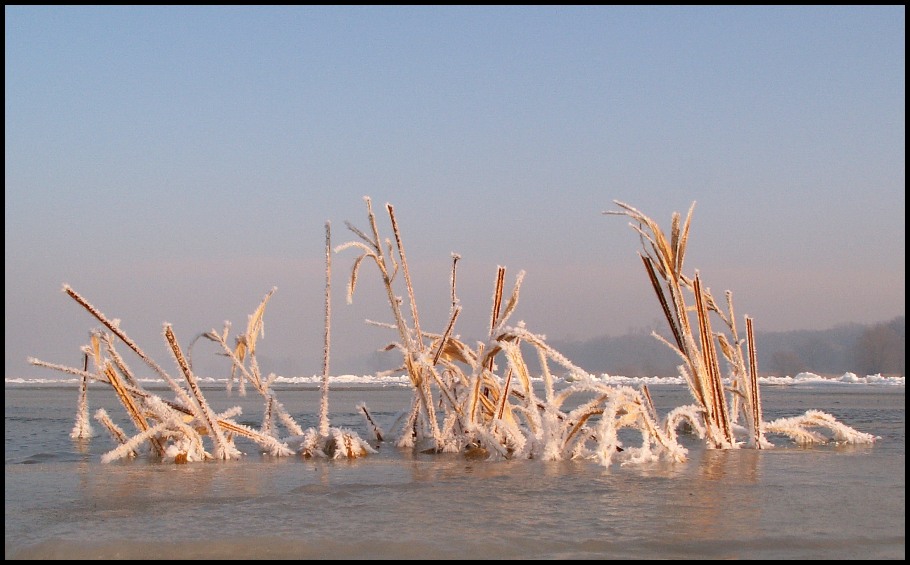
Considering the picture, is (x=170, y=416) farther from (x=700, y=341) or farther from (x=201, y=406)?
(x=700, y=341)

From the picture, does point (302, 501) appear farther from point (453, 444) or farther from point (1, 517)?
point (453, 444)

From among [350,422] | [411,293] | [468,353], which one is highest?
[411,293]

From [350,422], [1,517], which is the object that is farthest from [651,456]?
[350,422]

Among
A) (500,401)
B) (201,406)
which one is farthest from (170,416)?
(500,401)

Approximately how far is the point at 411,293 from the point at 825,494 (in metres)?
3.28

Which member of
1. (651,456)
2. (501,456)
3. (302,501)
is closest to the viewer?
(302,501)

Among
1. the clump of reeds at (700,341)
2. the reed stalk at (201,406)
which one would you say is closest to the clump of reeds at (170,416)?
the reed stalk at (201,406)

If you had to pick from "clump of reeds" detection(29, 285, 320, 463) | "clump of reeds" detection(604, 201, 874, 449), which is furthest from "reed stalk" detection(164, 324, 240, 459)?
"clump of reeds" detection(604, 201, 874, 449)

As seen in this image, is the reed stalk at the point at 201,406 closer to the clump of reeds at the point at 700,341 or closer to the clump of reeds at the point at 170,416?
the clump of reeds at the point at 170,416

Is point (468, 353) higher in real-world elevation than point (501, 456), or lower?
higher

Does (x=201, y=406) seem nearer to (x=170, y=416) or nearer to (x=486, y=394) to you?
(x=170, y=416)

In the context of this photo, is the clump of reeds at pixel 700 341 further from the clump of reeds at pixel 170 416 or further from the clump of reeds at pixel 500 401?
the clump of reeds at pixel 170 416

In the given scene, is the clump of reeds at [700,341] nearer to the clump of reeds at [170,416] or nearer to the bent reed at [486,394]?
the bent reed at [486,394]

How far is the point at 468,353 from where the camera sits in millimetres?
6375
